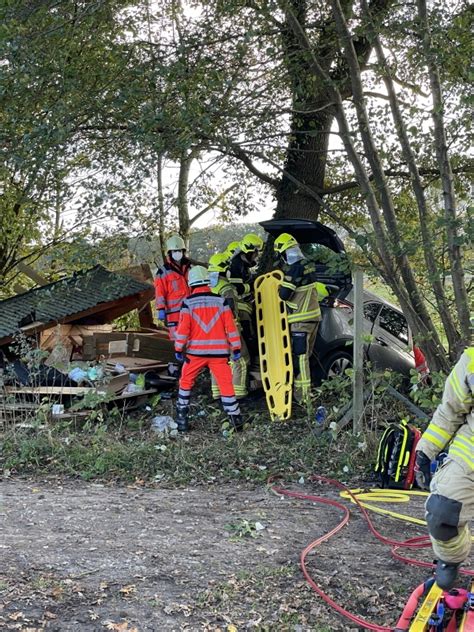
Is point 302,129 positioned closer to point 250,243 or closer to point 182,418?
point 250,243

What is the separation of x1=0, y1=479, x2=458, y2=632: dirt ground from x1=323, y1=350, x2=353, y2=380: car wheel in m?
3.34

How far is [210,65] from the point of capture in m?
7.85

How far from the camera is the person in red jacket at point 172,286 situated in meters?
9.98

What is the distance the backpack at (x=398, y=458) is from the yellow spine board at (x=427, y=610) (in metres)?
2.74

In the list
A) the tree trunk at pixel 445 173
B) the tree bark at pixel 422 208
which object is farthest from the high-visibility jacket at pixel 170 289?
the tree trunk at pixel 445 173

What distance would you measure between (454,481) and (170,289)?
22.7 feet

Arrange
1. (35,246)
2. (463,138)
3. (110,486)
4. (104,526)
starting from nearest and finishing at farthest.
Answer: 1. (104,526)
2. (110,486)
3. (463,138)
4. (35,246)

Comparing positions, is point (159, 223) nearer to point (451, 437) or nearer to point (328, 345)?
point (328, 345)

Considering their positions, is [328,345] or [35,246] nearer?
[328,345]

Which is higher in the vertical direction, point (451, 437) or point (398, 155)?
point (398, 155)

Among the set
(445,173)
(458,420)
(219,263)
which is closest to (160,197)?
(219,263)

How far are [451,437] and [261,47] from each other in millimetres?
5653

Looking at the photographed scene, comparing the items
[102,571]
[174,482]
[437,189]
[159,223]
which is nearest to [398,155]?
[437,189]

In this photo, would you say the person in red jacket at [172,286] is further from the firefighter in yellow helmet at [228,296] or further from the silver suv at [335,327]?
the silver suv at [335,327]
